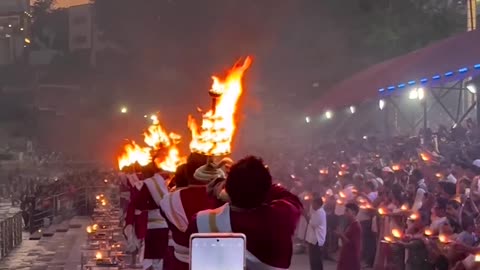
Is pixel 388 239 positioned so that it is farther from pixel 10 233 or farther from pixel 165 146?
pixel 10 233

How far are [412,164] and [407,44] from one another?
17.7 metres

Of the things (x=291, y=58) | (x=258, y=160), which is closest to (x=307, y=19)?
(x=291, y=58)

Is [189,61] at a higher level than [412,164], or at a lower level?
higher

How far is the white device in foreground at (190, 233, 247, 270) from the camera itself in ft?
16.2

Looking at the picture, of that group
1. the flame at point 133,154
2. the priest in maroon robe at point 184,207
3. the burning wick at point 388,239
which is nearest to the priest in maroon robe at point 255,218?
the priest in maroon robe at point 184,207

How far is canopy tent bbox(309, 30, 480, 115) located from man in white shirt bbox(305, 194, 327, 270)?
358 cm

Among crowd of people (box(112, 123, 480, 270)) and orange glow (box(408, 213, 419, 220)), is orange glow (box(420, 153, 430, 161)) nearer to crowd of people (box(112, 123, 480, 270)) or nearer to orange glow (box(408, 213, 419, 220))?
crowd of people (box(112, 123, 480, 270))

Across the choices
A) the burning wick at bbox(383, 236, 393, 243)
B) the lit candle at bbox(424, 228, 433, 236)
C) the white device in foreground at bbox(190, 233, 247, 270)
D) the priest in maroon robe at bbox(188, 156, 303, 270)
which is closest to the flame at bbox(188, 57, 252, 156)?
the priest in maroon robe at bbox(188, 156, 303, 270)

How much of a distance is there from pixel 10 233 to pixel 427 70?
873cm

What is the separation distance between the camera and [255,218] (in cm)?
535

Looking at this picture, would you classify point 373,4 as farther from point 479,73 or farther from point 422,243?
point 422,243

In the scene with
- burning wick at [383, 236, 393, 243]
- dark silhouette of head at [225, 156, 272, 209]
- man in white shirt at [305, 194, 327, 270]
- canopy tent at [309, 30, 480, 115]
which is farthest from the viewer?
canopy tent at [309, 30, 480, 115]

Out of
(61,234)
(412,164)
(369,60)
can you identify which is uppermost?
(369,60)

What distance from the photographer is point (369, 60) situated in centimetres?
3344
